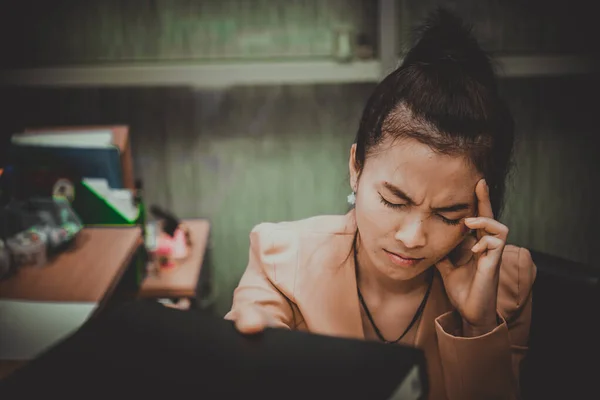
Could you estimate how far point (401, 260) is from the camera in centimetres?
85

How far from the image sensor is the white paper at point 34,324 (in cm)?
106

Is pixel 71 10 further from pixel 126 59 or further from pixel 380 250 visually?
pixel 380 250

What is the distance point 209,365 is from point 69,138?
5.62 feet

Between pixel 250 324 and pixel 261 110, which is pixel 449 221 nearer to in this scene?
pixel 250 324

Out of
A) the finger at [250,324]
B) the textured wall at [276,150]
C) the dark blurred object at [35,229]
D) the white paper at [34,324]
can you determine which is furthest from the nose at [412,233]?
the textured wall at [276,150]

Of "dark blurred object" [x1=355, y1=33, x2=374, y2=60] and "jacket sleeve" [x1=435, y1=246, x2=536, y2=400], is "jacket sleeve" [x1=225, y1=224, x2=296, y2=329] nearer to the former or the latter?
"jacket sleeve" [x1=435, y1=246, x2=536, y2=400]

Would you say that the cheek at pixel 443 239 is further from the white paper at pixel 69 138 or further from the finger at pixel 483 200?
the white paper at pixel 69 138

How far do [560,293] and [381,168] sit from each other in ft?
1.89

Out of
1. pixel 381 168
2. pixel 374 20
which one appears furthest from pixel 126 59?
pixel 381 168

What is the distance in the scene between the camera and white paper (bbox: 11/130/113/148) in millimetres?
1879

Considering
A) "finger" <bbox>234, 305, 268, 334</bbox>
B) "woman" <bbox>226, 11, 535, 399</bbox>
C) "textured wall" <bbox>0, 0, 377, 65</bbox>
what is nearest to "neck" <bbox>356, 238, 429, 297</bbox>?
"woman" <bbox>226, 11, 535, 399</bbox>

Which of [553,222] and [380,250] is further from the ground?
[380,250]

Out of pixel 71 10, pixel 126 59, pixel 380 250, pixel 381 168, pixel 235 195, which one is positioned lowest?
pixel 235 195

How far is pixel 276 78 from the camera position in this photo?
207cm
